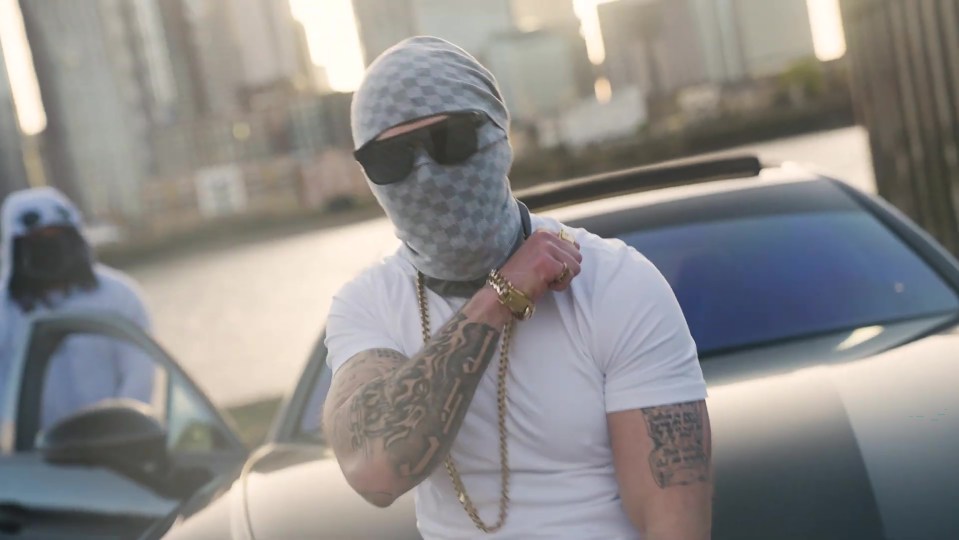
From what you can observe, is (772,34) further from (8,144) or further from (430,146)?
(430,146)

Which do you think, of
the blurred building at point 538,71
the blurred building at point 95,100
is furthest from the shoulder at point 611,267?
the blurred building at point 95,100

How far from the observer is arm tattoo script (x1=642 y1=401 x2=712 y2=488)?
182 centimetres

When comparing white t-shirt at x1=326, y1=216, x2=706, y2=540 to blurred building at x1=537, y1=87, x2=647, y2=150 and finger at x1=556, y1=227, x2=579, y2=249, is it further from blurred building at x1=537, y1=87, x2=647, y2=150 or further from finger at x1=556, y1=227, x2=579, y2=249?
blurred building at x1=537, y1=87, x2=647, y2=150

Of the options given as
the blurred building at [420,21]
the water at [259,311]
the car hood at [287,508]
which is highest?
the blurred building at [420,21]

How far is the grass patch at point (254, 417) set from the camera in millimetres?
9020

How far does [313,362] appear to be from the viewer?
3852mm

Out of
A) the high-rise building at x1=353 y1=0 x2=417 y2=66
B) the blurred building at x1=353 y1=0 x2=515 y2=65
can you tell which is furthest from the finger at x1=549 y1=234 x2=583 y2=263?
the high-rise building at x1=353 y1=0 x2=417 y2=66

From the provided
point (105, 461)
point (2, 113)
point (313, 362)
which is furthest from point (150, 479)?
point (2, 113)

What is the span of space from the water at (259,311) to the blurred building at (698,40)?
5624 cm

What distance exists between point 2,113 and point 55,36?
38.1 m

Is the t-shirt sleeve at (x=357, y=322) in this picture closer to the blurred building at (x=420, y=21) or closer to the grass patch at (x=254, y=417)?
the grass patch at (x=254, y=417)

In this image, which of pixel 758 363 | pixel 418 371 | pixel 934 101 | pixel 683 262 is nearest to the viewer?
pixel 418 371

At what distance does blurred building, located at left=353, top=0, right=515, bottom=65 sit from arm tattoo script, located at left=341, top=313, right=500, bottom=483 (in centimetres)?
4182

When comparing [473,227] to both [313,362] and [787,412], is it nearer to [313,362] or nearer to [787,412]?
[787,412]
